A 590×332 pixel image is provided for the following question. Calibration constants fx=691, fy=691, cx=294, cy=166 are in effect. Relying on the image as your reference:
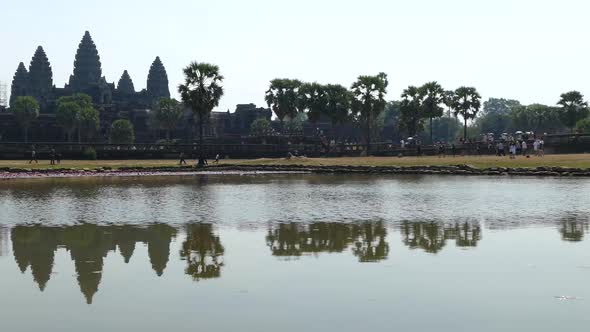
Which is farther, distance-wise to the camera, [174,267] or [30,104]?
[30,104]

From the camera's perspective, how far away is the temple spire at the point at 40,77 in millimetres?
192875

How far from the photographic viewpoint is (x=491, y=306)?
10.9 metres

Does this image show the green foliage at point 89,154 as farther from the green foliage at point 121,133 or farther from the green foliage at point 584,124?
the green foliage at point 584,124

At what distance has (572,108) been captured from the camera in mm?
127375

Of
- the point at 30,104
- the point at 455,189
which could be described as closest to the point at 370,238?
the point at 455,189

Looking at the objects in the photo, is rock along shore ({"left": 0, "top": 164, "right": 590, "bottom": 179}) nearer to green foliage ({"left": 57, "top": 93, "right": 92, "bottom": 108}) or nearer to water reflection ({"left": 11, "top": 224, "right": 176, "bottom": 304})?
water reflection ({"left": 11, "top": 224, "right": 176, "bottom": 304})

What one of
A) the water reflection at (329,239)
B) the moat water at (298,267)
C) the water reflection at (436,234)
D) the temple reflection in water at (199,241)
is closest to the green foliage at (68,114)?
the moat water at (298,267)

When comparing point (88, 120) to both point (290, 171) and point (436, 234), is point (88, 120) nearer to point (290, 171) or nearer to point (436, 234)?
point (290, 171)

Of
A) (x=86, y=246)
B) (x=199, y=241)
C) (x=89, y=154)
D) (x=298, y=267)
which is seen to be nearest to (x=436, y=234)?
(x=298, y=267)

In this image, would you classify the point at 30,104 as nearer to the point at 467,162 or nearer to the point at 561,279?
the point at 467,162

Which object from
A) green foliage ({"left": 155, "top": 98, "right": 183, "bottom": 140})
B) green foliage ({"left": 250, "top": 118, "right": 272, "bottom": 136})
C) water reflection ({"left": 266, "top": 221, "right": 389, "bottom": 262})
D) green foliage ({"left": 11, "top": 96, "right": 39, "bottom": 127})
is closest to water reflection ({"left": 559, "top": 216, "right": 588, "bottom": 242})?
water reflection ({"left": 266, "top": 221, "right": 389, "bottom": 262})

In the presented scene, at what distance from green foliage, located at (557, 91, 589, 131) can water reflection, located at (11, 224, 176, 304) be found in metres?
120

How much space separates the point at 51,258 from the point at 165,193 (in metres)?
19.8

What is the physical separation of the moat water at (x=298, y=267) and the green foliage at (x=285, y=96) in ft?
331
